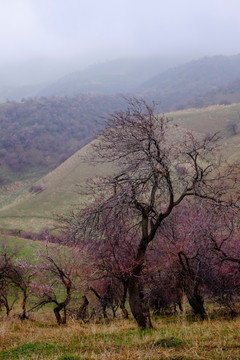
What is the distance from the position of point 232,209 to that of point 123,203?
2879 mm

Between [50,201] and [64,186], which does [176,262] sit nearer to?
[50,201]

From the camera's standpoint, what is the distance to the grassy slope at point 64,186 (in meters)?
56.2

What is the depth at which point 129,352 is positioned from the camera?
5.97 m

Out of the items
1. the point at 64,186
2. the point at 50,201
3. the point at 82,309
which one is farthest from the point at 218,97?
the point at 82,309

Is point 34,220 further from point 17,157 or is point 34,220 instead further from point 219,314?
point 17,157

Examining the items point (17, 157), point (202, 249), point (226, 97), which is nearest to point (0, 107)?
point (17, 157)

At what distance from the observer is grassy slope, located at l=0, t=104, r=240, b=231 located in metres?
56.2

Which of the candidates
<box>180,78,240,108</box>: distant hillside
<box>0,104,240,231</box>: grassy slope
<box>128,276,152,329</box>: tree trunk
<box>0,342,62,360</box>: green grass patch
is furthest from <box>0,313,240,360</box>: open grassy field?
<box>180,78,240,108</box>: distant hillside

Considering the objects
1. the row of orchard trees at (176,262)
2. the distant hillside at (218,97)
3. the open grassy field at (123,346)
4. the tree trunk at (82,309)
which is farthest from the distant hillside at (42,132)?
the open grassy field at (123,346)

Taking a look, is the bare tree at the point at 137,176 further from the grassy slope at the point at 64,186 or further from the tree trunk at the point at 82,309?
the grassy slope at the point at 64,186

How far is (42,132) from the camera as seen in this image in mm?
135625

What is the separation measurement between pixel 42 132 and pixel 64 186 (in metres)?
71.5

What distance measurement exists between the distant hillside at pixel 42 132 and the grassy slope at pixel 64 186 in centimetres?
2441

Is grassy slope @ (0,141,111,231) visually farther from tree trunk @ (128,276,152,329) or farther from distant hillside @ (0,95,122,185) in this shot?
tree trunk @ (128,276,152,329)
